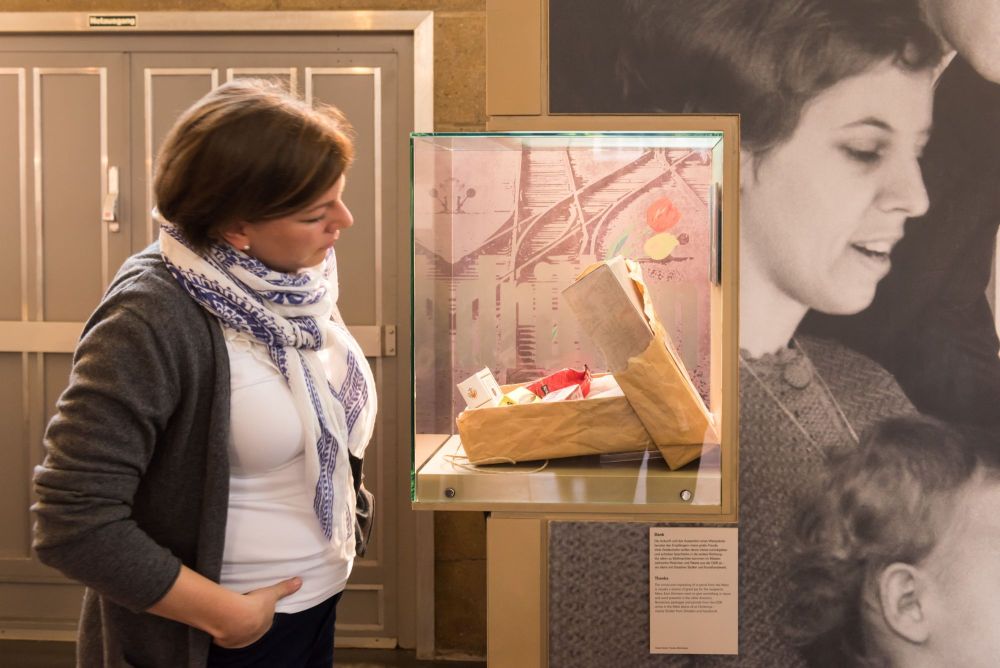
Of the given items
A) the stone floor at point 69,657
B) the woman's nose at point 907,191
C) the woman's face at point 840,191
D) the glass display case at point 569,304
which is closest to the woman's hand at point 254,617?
the glass display case at point 569,304

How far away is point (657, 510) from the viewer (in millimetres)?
1361

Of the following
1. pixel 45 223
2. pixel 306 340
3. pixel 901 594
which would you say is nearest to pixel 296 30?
pixel 45 223

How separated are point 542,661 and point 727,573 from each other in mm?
314

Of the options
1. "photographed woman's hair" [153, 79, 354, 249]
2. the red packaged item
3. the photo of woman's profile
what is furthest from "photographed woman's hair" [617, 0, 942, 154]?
"photographed woman's hair" [153, 79, 354, 249]

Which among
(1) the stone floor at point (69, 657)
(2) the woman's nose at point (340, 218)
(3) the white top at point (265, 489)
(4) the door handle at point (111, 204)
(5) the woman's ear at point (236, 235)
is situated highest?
(4) the door handle at point (111, 204)

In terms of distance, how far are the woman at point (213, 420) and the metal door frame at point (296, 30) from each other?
206 centimetres

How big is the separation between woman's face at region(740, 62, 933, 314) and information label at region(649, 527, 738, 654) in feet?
1.31

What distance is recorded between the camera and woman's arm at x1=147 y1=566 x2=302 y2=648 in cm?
103

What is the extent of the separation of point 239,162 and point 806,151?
0.81 metres

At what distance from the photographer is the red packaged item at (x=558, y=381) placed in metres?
1.31

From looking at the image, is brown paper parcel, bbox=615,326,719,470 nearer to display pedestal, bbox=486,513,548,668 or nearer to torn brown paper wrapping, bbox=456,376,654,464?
torn brown paper wrapping, bbox=456,376,654,464

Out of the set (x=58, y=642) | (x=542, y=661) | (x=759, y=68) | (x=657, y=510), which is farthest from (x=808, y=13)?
(x=58, y=642)

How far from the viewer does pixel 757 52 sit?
1.32 meters

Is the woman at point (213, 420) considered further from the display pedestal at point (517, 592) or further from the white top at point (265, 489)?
the display pedestal at point (517, 592)
